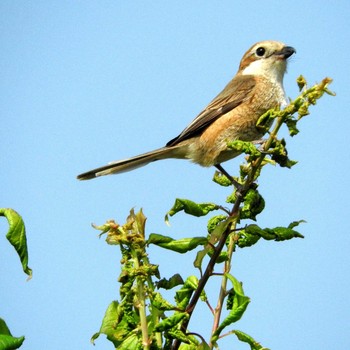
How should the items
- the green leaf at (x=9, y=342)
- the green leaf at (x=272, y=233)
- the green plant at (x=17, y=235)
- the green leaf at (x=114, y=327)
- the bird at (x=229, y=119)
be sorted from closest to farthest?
the green leaf at (x=9, y=342) < the green plant at (x=17, y=235) < the green leaf at (x=114, y=327) < the green leaf at (x=272, y=233) < the bird at (x=229, y=119)

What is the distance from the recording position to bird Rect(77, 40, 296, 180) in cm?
553

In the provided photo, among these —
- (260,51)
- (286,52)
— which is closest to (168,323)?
(286,52)

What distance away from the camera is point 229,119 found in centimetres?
565

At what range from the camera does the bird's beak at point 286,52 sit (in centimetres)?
629

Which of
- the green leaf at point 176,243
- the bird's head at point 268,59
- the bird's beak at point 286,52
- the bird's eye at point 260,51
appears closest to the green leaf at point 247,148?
the green leaf at point 176,243

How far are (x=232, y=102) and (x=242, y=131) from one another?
0.48 meters

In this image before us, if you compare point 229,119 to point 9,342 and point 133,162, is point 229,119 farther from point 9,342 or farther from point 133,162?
point 9,342

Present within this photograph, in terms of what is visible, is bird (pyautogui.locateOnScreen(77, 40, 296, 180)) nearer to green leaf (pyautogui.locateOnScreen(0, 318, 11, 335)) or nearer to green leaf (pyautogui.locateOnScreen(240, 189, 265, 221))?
green leaf (pyautogui.locateOnScreen(240, 189, 265, 221))

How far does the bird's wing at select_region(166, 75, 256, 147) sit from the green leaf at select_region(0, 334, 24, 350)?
4.10 metres

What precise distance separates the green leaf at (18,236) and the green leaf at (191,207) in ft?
2.75

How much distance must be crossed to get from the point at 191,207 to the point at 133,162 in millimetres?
2800

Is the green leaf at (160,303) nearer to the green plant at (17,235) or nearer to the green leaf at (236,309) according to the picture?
the green leaf at (236,309)

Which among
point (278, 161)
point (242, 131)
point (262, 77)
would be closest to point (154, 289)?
point (278, 161)

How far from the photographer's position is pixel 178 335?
87.3 inches
